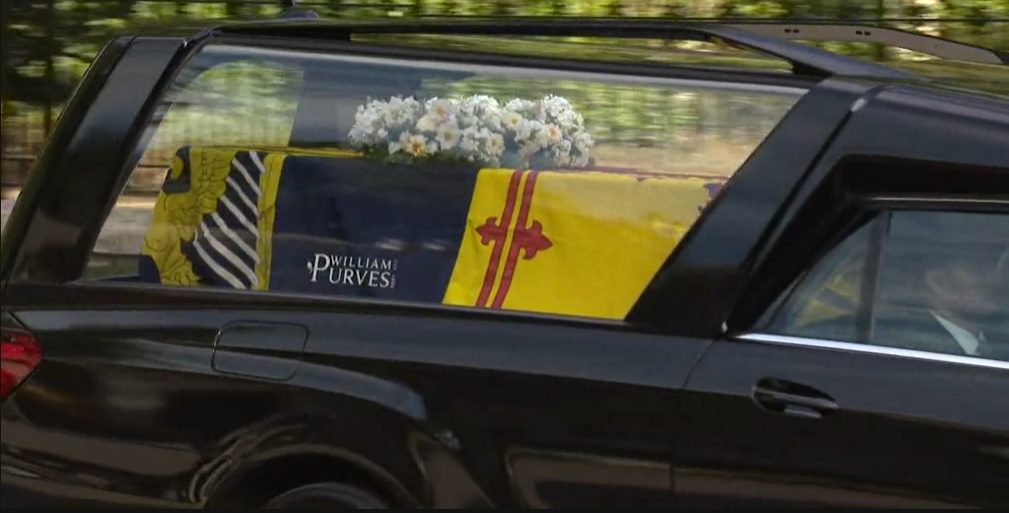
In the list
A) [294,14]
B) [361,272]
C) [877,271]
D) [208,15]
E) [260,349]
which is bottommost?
[208,15]

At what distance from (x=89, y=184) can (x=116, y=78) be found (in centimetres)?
26

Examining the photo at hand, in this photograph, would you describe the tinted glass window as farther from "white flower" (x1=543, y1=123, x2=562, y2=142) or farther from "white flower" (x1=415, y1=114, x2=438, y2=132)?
"white flower" (x1=415, y1=114, x2=438, y2=132)

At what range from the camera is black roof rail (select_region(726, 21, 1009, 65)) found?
3695mm

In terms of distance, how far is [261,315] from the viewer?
10.6 ft

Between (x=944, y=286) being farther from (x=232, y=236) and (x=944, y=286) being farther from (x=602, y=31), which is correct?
(x=232, y=236)

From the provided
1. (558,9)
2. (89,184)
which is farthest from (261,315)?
(558,9)

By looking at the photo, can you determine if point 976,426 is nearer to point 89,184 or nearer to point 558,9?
point 89,184

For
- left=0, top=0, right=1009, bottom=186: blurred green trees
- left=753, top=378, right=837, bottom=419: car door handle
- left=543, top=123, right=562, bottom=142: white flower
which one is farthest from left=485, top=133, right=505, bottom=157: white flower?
left=0, top=0, right=1009, bottom=186: blurred green trees

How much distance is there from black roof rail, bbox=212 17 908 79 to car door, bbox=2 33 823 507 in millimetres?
104

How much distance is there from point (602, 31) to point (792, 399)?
1.00 metres

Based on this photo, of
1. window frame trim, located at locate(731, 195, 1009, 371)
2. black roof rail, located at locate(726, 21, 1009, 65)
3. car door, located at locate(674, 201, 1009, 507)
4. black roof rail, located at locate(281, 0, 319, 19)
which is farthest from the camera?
black roof rail, located at locate(281, 0, 319, 19)

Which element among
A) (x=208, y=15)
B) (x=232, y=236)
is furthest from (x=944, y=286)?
(x=208, y=15)

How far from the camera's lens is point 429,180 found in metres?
3.35

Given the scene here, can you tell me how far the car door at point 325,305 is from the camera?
9.98 ft
